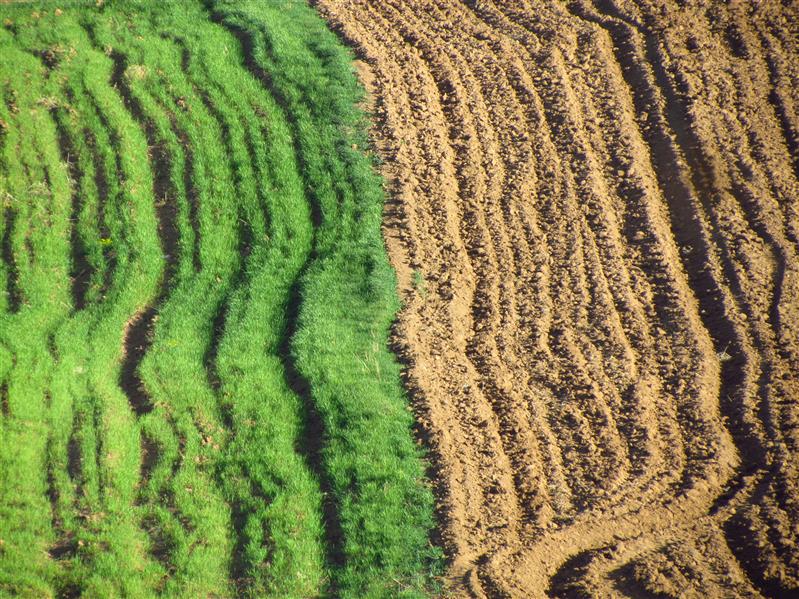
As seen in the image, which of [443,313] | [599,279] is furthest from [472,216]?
[599,279]

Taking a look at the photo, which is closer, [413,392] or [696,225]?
[413,392]

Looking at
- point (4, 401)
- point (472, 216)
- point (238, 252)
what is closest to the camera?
point (4, 401)

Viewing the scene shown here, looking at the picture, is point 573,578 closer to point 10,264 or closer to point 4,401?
point 4,401

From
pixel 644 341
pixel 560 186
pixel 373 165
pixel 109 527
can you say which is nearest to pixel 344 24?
pixel 373 165

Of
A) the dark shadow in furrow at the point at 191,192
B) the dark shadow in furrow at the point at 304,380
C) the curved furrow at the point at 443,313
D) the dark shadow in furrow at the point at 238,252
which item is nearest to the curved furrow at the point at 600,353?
the curved furrow at the point at 443,313

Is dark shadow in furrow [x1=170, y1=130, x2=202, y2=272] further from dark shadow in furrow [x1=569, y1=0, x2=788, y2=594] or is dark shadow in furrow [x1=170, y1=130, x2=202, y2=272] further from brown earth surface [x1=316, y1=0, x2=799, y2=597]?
dark shadow in furrow [x1=569, y1=0, x2=788, y2=594]

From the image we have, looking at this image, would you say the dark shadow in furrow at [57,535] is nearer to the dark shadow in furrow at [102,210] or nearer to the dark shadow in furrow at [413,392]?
the dark shadow in furrow at [102,210]

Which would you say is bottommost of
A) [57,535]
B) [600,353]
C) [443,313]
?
[57,535]

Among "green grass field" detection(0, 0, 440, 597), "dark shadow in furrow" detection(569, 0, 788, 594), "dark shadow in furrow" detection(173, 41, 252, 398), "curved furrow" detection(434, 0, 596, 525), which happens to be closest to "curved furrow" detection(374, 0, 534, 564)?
"curved furrow" detection(434, 0, 596, 525)
